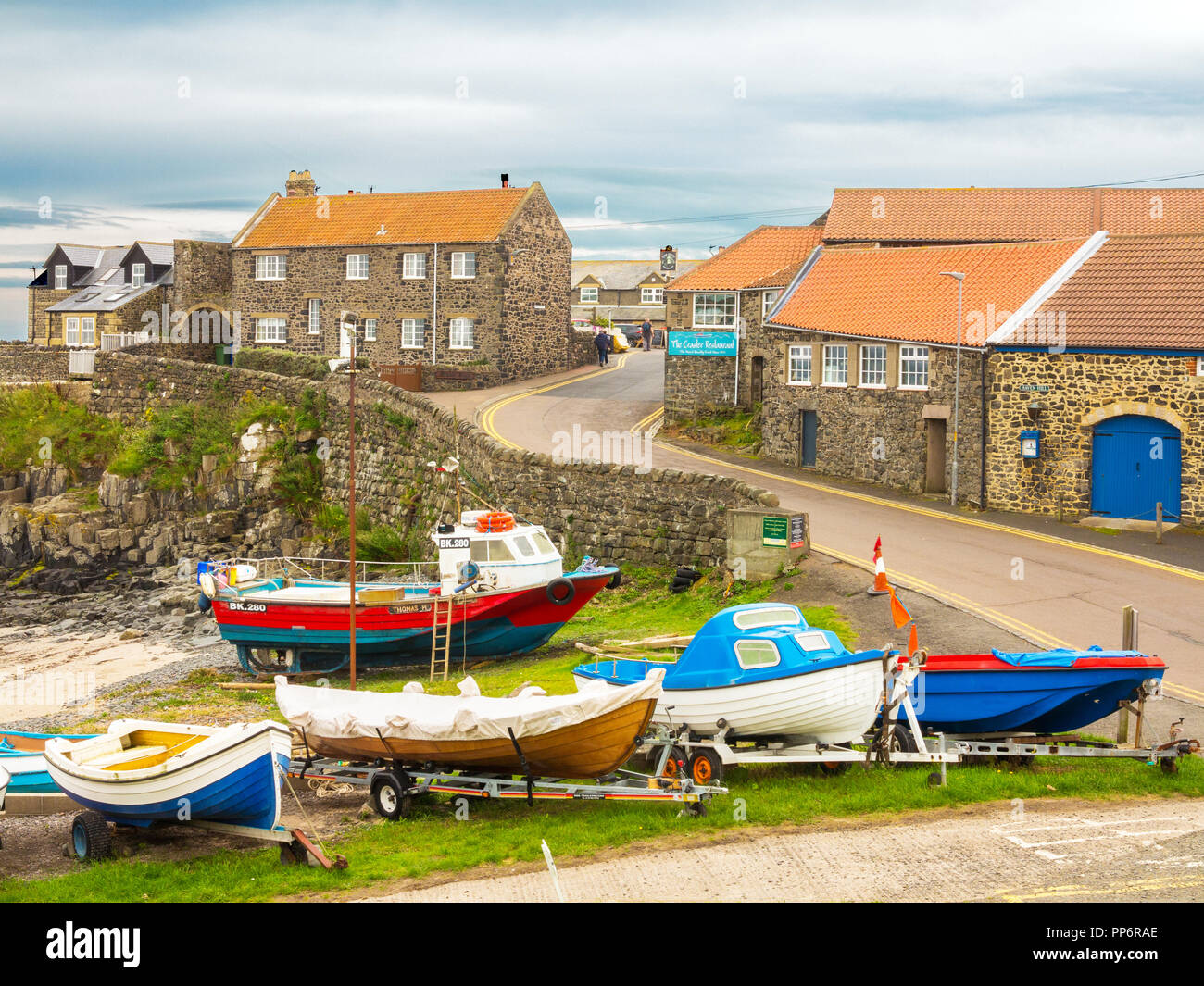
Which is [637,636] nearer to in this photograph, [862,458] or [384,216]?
[862,458]

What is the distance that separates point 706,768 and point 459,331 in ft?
131

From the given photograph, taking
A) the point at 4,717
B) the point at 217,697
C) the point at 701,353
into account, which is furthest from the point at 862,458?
the point at 4,717

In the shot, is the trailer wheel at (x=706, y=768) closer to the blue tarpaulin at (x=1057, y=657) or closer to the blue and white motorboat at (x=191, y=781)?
the blue tarpaulin at (x=1057, y=657)

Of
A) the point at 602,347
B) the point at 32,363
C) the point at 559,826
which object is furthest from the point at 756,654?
the point at 32,363

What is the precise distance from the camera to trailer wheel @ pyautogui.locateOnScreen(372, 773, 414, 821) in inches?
542

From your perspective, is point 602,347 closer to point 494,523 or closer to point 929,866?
point 494,523

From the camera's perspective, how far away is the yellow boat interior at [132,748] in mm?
13555

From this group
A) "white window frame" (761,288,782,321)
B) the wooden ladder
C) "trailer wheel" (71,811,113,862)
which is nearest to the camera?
"trailer wheel" (71,811,113,862)

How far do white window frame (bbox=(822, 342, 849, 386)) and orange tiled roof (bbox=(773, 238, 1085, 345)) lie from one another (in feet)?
1.63

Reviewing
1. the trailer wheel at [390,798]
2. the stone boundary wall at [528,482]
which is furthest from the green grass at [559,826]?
the stone boundary wall at [528,482]

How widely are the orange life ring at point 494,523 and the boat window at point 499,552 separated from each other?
257mm

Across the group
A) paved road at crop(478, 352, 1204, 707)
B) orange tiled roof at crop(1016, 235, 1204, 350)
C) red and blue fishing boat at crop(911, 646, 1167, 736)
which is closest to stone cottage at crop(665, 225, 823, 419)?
paved road at crop(478, 352, 1204, 707)

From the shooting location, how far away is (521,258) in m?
52.4

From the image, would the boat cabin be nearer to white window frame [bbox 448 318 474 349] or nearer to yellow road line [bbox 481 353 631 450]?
yellow road line [bbox 481 353 631 450]
